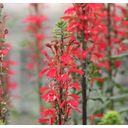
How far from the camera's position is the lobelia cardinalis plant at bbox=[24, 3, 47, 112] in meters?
3.48

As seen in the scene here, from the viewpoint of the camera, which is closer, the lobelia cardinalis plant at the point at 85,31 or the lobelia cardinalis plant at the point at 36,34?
the lobelia cardinalis plant at the point at 85,31

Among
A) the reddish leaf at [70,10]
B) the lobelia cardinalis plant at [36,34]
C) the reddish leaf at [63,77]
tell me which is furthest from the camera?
the lobelia cardinalis plant at [36,34]

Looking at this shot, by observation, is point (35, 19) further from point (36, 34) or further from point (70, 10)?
point (70, 10)

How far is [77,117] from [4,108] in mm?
597

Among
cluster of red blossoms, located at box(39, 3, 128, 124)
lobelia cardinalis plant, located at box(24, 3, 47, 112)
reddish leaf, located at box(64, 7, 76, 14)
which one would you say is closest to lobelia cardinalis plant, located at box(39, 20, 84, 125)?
cluster of red blossoms, located at box(39, 3, 128, 124)

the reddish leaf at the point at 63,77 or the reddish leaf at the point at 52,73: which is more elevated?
the reddish leaf at the point at 52,73

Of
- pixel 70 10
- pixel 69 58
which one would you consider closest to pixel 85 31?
pixel 70 10

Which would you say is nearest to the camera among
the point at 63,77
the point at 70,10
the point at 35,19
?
the point at 63,77

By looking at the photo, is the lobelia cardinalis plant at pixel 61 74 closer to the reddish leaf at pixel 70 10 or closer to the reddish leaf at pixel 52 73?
the reddish leaf at pixel 52 73

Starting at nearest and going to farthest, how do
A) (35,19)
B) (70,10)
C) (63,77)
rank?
(63,77) < (70,10) < (35,19)

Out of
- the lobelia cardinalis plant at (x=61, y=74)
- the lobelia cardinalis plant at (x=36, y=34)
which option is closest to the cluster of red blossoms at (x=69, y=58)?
the lobelia cardinalis plant at (x=61, y=74)

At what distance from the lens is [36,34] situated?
11.6ft

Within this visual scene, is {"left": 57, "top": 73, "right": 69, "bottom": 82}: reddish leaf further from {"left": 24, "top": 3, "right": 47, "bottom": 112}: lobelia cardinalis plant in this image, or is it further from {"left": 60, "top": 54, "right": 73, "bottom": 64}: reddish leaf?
{"left": 24, "top": 3, "right": 47, "bottom": 112}: lobelia cardinalis plant

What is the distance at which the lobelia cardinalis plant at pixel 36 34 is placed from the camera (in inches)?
137
